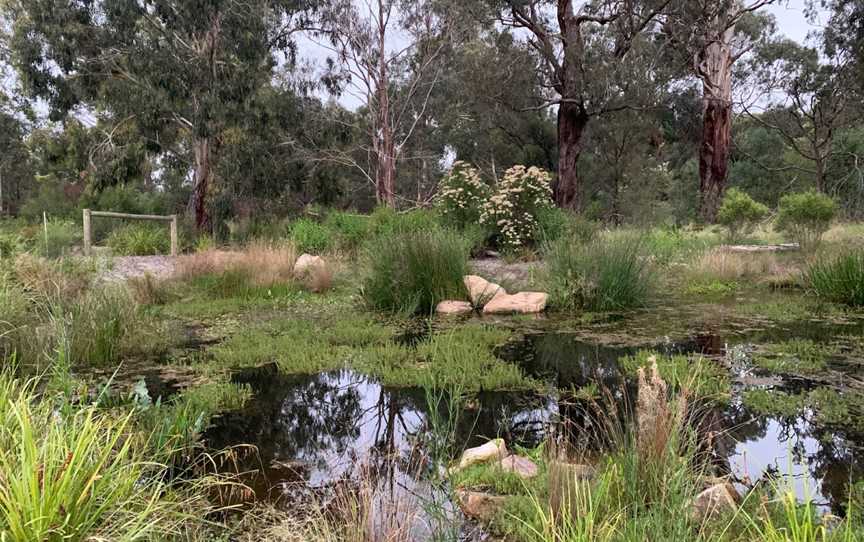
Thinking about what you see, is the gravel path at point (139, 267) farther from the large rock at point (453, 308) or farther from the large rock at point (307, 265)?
the large rock at point (453, 308)

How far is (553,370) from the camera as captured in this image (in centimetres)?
467

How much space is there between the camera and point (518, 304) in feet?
23.6

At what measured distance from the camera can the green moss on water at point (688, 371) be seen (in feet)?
12.6

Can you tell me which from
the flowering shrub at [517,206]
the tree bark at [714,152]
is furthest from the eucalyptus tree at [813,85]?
the flowering shrub at [517,206]

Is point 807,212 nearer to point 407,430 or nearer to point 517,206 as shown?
point 517,206

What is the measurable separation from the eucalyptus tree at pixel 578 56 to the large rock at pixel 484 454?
47.7ft

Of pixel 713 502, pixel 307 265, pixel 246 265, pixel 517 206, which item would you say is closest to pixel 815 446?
pixel 713 502

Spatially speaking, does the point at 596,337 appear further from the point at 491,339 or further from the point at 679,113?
the point at 679,113

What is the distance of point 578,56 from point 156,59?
10.3 m

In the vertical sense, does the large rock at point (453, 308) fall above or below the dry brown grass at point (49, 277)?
below

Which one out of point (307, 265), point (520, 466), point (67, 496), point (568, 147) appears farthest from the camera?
point (568, 147)

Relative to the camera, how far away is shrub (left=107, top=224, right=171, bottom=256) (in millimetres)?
12953

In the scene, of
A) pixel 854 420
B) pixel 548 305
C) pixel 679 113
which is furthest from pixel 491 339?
pixel 679 113

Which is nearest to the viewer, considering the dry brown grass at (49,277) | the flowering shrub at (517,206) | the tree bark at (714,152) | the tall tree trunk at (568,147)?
the dry brown grass at (49,277)
